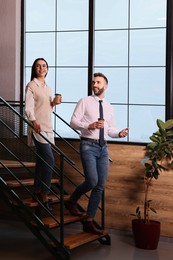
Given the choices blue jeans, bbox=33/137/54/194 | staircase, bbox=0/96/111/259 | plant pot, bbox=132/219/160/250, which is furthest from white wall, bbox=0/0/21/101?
plant pot, bbox=132/219/160/250

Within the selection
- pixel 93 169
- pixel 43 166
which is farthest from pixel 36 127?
pixel 93 169

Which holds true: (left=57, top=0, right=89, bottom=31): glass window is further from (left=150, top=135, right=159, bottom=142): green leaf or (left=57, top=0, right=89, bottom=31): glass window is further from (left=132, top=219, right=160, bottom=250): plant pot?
(left=132, top=219, right=160, bottom=250): plant pot

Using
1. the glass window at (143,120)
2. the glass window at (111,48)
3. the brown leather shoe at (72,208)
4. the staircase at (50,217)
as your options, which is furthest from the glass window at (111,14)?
the brown leather shoe at (72,208)

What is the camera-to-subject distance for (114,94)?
6.38 meters

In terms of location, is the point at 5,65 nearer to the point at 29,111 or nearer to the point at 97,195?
the point at 29,111

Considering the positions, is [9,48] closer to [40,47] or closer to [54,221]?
[40,47]

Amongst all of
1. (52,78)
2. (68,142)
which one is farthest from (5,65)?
(68,142)

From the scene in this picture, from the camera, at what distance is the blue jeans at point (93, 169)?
5.23 meters

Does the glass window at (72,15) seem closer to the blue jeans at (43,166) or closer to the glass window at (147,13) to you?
the glass window at (147,13)

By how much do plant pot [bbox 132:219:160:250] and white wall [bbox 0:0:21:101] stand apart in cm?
247

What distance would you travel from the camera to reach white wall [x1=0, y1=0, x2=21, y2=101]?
22.6 feet

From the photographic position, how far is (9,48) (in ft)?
22.7

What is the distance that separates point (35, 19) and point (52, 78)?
81 centimetres

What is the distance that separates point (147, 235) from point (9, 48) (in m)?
3.04
